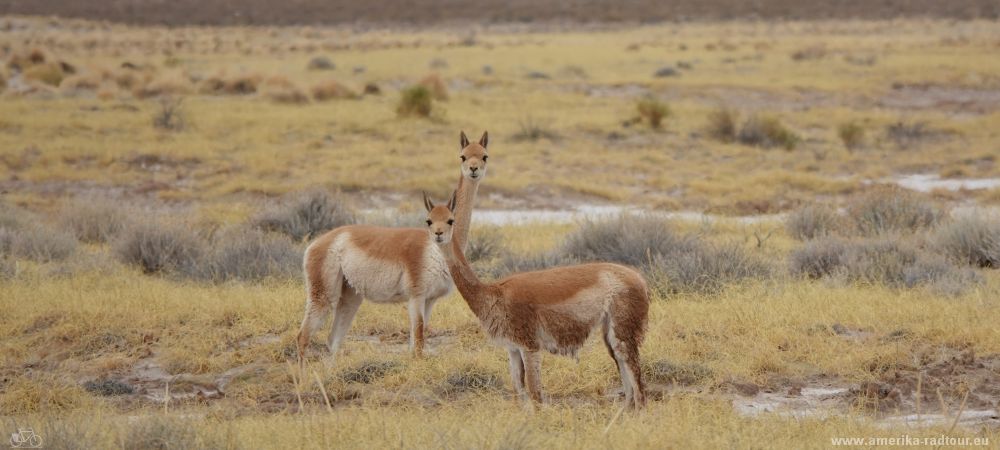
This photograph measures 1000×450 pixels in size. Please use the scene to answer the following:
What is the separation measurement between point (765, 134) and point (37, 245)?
14.9m

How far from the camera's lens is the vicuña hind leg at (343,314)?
786 centimetres

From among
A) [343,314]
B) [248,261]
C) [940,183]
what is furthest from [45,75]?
[343,314]

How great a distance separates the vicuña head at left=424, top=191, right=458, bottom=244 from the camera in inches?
235

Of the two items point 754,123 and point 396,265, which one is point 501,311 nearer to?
point 396,265

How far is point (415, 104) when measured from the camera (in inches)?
932

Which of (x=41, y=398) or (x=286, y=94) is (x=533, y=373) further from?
(x=286, y=94)

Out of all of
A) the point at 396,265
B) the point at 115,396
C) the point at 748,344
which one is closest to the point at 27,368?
the point at 115,396

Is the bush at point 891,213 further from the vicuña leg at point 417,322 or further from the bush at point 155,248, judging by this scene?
the bush at point 155,248

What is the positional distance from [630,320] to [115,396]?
358 cm

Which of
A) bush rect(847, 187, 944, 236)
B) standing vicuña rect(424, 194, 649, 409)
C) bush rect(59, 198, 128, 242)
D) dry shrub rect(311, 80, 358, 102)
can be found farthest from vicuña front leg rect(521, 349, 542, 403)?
dry shrub rect(311, 80, 358, 102)

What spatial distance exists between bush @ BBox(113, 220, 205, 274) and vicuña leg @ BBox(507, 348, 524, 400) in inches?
223

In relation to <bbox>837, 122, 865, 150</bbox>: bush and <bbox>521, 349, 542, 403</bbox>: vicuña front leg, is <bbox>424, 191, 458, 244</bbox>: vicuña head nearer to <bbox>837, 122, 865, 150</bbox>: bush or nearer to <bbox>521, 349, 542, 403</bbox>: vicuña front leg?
<bbox>521, 349, 542, 403</bbox>: vicuña front leg

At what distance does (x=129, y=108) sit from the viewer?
82.7ft

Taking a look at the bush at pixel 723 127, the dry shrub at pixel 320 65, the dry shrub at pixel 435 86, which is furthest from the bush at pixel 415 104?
the dry shrub at pixel 320 65
